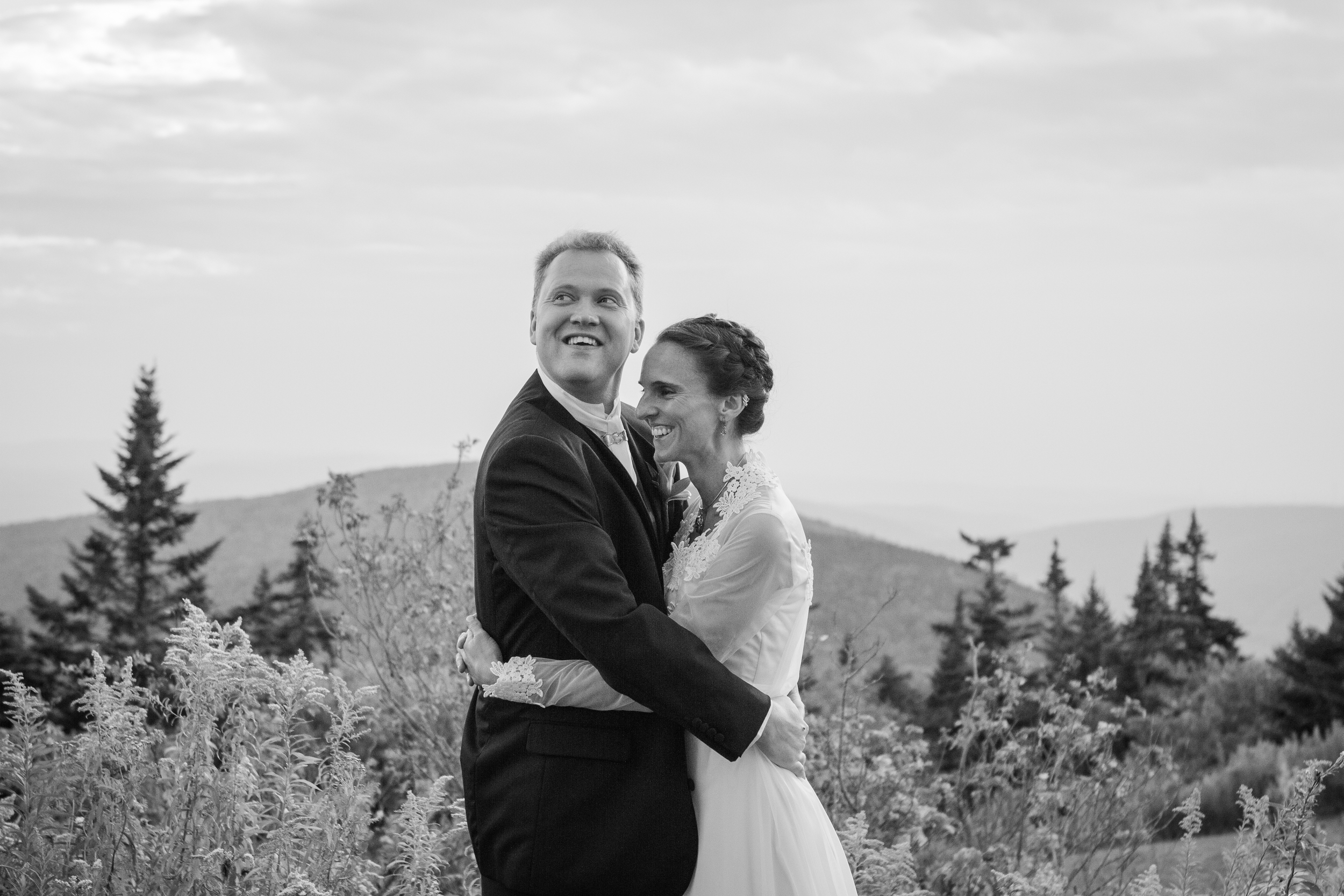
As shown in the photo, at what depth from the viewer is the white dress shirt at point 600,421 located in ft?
12.8

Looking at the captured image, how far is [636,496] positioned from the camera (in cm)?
387

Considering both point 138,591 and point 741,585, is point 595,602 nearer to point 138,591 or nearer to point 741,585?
point 741,585

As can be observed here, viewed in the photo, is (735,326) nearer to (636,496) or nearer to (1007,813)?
(636,496)

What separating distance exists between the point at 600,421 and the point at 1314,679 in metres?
16.7

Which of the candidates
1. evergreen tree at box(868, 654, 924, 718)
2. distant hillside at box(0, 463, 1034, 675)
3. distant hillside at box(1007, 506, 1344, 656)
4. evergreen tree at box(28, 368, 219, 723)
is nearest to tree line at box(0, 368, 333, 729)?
evergreen tree at box(28, 368, 219, 723)

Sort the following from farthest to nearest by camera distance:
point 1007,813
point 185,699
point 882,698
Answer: point 882,698, point 1007,813, point 185,699

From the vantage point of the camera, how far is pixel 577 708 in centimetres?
359

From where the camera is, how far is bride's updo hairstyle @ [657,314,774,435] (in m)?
3.79

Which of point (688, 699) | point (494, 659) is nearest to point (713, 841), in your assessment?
point (688, 699)

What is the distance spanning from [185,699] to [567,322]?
1.86 metres

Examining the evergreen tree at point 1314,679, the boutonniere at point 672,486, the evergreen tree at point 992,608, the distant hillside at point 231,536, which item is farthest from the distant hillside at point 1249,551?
the boutonniere at point 672,486

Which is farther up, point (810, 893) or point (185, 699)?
point (185, 699)

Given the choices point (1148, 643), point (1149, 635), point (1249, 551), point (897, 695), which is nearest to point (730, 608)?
point (897, 695)

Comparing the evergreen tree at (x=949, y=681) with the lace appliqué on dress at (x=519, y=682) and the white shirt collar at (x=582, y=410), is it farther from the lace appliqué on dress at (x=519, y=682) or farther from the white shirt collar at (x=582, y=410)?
the lace appliqué on dress at (x=519, y=682)
